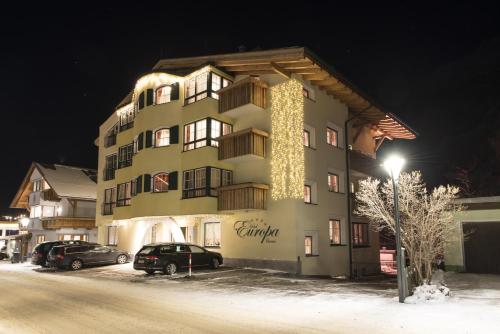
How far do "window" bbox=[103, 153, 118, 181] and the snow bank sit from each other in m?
26.9

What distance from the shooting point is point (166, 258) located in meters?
19.8

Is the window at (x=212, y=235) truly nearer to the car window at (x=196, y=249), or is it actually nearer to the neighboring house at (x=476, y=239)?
the car window at (x=196, y=249)

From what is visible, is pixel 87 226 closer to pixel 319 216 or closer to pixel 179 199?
pixel 179 199

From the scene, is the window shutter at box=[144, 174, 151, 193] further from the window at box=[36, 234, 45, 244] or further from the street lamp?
the window at box=[36, 234, 45, 244]

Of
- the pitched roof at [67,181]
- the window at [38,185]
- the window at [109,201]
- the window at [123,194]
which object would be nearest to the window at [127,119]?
the window at [123,194]

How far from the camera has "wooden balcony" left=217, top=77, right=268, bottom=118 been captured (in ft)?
73.8

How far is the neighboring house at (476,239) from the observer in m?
19.4

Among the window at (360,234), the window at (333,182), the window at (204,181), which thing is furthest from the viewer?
the window at (360,234)

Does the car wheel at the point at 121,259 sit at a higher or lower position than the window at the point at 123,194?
lower

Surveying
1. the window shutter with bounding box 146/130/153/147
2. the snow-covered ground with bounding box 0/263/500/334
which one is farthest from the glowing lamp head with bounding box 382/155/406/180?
the window shutter with bounding box 146/130/153/147

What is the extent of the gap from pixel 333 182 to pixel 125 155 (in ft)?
51.1

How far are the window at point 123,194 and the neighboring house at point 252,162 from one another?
0.24 m

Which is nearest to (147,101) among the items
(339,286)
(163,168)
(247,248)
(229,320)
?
(163,168)

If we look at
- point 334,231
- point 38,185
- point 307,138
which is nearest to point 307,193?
point 307,138
